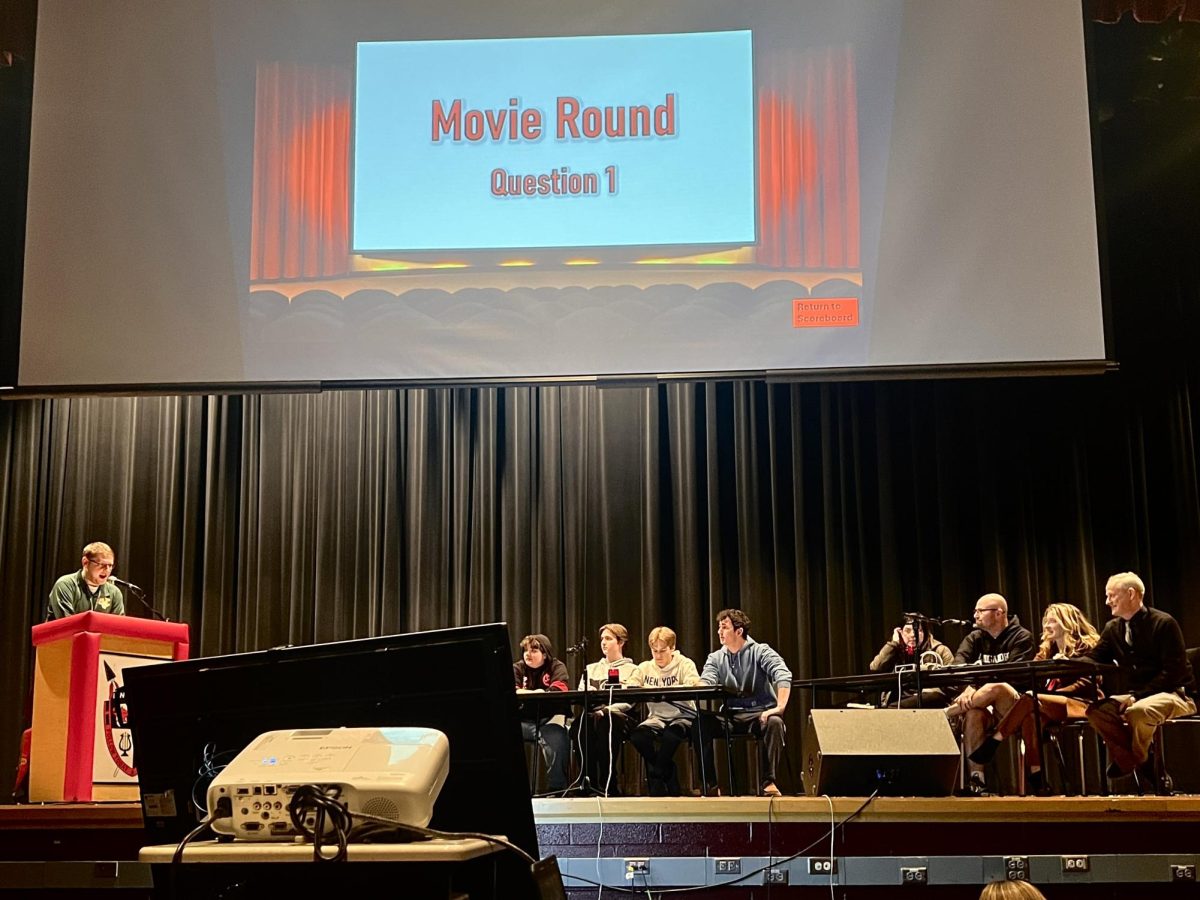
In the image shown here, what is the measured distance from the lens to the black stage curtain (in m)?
8.41

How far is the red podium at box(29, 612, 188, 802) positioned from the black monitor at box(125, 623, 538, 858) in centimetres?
205

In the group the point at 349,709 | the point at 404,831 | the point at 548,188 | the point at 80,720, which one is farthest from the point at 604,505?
the point at 404,831

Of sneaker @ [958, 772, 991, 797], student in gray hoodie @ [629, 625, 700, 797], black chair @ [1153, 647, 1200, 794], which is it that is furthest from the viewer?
student in gray hoodie @ [629, 625, 700, 797]

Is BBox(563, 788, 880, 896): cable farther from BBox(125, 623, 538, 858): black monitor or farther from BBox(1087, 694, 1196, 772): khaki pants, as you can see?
BBox(1087, 694, 1196, 772): khaki pants

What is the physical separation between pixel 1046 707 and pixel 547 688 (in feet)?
8.71

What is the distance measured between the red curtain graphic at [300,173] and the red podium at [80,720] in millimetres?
1347

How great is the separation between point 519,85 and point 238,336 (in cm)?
125

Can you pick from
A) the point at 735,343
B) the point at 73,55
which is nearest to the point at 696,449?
the point at 735,343

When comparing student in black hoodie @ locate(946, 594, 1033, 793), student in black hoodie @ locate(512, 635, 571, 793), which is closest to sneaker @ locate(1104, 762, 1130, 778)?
student in black hoodie @ locate(946, 594, 1033, 793)

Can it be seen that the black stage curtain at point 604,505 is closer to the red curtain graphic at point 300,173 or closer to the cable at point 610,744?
the cable at point 610,744

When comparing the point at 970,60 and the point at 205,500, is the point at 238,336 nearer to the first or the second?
the point at 970,60

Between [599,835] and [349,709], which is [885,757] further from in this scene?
[349,709]

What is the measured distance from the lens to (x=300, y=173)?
4195mm

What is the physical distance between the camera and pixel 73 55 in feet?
13.9
